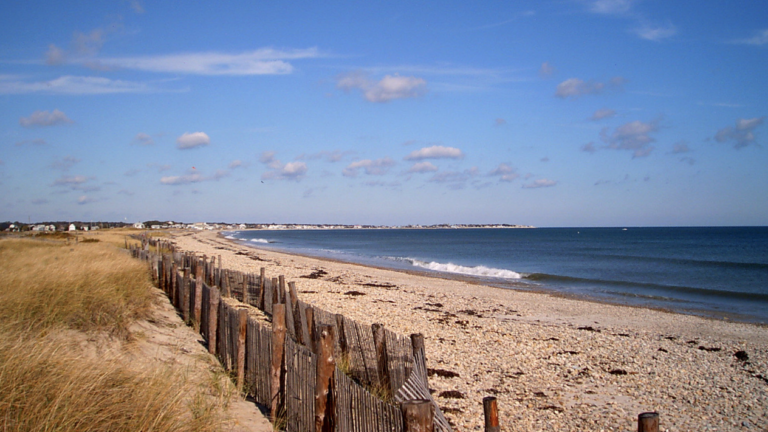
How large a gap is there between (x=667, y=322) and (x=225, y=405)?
49.7 feet

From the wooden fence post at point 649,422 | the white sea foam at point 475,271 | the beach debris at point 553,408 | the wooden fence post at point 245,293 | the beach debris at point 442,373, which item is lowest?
the white sea foam at point 475,271

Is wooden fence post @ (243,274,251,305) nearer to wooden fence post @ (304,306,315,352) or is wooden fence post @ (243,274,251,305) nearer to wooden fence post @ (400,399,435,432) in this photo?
wooden fence post @ (304,306,315,352)

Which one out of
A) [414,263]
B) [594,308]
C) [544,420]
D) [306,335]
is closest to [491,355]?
[544,420]

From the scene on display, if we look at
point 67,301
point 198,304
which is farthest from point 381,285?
point 67,301

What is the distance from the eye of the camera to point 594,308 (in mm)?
18719

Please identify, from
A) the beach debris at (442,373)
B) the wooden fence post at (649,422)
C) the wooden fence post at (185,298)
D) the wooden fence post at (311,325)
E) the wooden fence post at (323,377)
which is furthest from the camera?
the wooden fence post at (185,298)

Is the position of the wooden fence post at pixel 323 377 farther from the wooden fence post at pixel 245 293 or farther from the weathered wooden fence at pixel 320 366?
the wooden fence post at pixel 245 293

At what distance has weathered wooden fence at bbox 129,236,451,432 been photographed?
13.5ft

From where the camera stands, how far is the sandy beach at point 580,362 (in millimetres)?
7258

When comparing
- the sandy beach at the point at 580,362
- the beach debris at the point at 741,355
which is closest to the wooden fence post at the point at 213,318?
the sandy beach at the point at 580,362

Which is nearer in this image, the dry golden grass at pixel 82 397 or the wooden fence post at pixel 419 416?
the wooden fence post at pixel 419 416

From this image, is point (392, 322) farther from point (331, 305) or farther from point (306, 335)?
point (306, 335)

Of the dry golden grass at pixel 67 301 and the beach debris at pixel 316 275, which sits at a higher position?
the dry golden grass at pixel 67 301

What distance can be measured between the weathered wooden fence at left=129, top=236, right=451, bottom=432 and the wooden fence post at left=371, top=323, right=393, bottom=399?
11 mm
